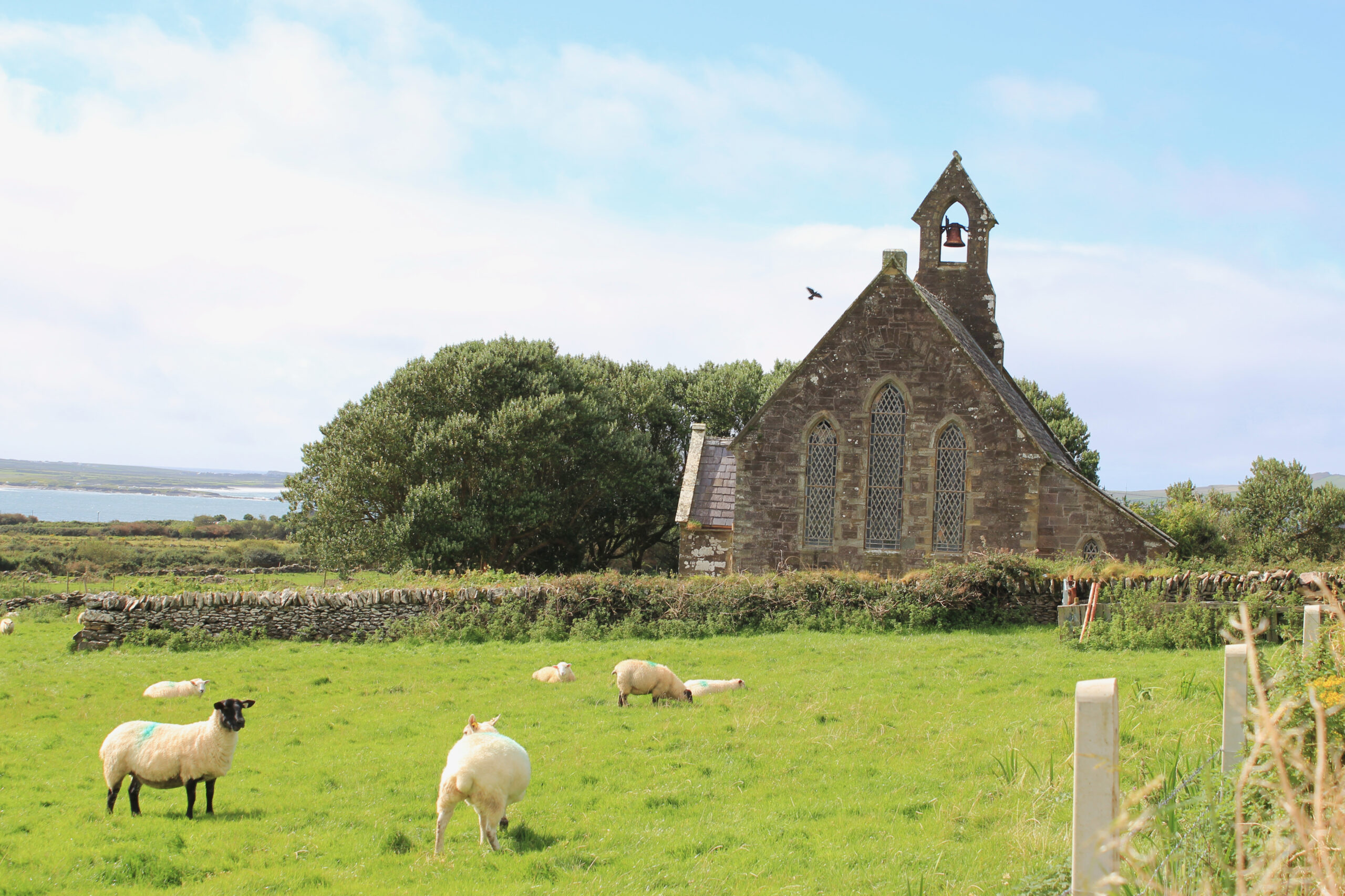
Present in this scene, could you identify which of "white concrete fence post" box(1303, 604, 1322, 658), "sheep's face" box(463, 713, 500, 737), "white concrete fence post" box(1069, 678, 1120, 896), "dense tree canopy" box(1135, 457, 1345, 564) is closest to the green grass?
"sheep's face" box(463, 713, 500, 737)

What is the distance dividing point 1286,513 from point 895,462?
2477cm

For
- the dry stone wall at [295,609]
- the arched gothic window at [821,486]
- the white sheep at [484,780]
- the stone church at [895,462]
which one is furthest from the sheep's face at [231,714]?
the arched gothic window at [821,486]

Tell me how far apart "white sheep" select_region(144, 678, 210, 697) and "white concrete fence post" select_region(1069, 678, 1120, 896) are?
1438cm

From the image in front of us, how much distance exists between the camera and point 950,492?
25.0m

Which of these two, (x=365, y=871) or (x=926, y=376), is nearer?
(x=365, y=871)

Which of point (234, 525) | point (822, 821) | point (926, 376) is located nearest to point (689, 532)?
point (926, 376)

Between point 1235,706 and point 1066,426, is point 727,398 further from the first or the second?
point 1235,706

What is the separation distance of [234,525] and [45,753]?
101 m

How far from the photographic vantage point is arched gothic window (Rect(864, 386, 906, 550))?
2528 cm

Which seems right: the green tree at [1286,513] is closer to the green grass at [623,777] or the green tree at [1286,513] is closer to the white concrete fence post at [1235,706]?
the green grass at [623,777]

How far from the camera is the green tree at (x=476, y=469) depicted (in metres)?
31.2

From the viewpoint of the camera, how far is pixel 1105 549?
23.8 m

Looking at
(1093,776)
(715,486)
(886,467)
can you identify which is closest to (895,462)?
(886,467)

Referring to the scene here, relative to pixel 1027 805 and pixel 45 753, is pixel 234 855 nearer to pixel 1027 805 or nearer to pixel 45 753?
pixel 45 753
